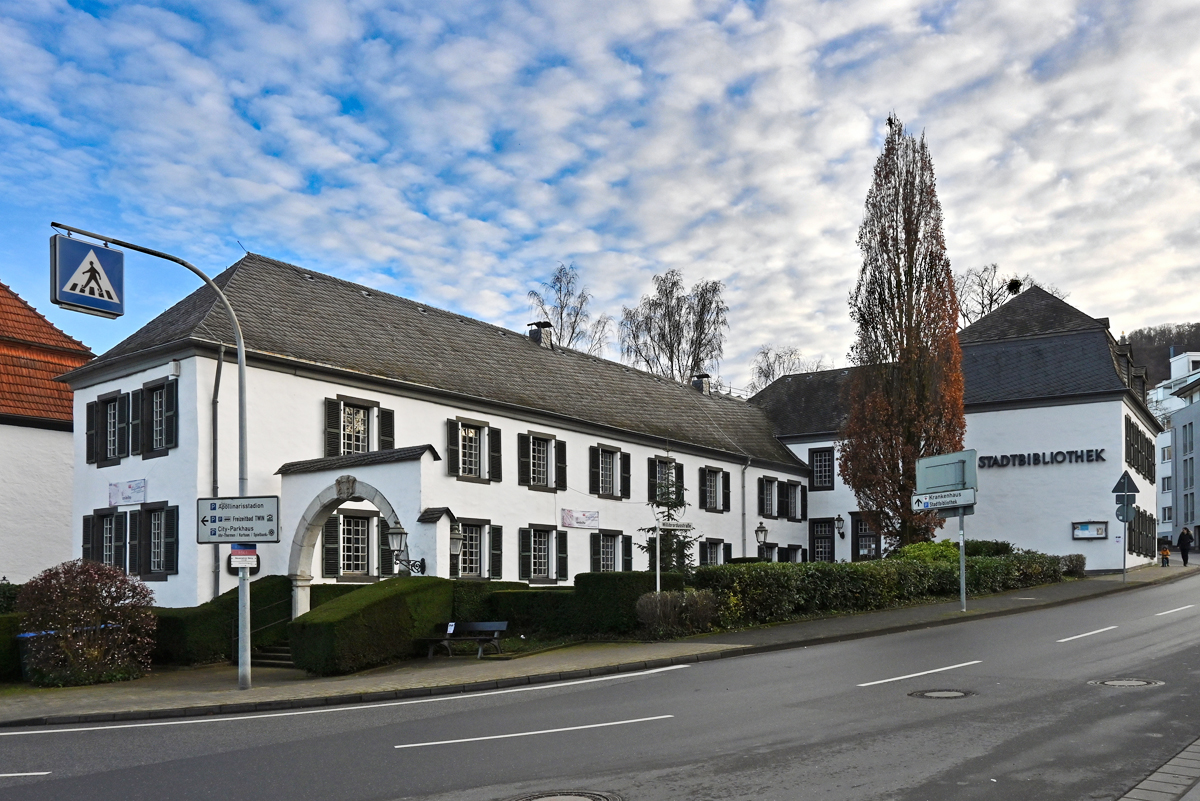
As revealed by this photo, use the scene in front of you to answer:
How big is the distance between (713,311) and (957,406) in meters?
23.5

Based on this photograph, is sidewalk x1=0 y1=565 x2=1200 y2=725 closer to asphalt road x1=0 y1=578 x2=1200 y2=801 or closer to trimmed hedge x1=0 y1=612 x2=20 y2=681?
trimmed hedge x1=0 y1=612 x2=20 y2=681

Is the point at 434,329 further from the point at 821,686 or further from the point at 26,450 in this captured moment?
the point at 821,686

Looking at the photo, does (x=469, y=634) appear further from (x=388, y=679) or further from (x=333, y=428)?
(x=333, y=428)

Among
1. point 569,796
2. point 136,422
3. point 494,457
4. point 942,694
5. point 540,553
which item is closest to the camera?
point 569,796

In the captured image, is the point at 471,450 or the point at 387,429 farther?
the point at 471,450

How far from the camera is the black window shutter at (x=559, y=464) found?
34125mm

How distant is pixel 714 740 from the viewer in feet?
33.2

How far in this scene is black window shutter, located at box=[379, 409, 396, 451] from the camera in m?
28.5

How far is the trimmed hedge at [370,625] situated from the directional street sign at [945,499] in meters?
11.5

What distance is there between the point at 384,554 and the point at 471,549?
3.19m

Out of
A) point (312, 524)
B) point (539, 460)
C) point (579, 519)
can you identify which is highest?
point (539, 460)

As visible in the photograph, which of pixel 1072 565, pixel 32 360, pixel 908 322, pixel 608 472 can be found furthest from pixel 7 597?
pixel 1072 565

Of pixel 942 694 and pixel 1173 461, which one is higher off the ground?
pixel 1173 461

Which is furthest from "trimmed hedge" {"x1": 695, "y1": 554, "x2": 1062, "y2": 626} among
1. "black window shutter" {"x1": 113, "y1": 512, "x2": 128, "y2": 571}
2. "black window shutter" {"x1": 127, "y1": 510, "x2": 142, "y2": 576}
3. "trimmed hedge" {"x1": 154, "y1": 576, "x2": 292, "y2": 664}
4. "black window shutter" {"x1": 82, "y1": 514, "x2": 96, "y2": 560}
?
"black window shutter" {"x1": 82, "y1": 514, "x2": 96, "y2": 560}
